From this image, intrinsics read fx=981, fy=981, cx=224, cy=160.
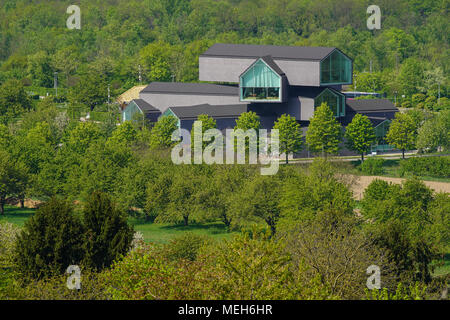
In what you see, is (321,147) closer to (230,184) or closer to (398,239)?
(230,184)

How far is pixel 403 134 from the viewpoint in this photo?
3666 inches

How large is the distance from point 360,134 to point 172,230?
2761 centimetres

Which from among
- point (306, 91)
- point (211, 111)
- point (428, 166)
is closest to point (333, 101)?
point (306, 91)

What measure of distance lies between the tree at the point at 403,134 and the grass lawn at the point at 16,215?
35663mm

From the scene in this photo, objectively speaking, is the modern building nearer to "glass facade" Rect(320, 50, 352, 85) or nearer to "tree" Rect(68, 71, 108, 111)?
"glass facade" Rect(320, 50, 352, 85)

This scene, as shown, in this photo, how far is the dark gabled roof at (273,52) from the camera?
96.4m

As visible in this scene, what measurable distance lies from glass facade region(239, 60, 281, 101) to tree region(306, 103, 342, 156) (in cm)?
584

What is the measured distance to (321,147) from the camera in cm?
9031

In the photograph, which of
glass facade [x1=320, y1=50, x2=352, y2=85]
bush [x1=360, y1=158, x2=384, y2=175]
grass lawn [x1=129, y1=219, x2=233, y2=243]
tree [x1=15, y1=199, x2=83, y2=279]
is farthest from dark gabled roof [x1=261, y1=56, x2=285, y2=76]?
tree [x1=15, y1=199, x2=83, y2=279]

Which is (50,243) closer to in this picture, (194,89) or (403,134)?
(403,134)

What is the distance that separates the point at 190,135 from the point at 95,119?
782 inches

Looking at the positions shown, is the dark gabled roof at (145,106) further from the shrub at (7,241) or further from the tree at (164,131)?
the shrub at (7,241)

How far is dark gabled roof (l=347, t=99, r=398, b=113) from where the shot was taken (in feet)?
331
